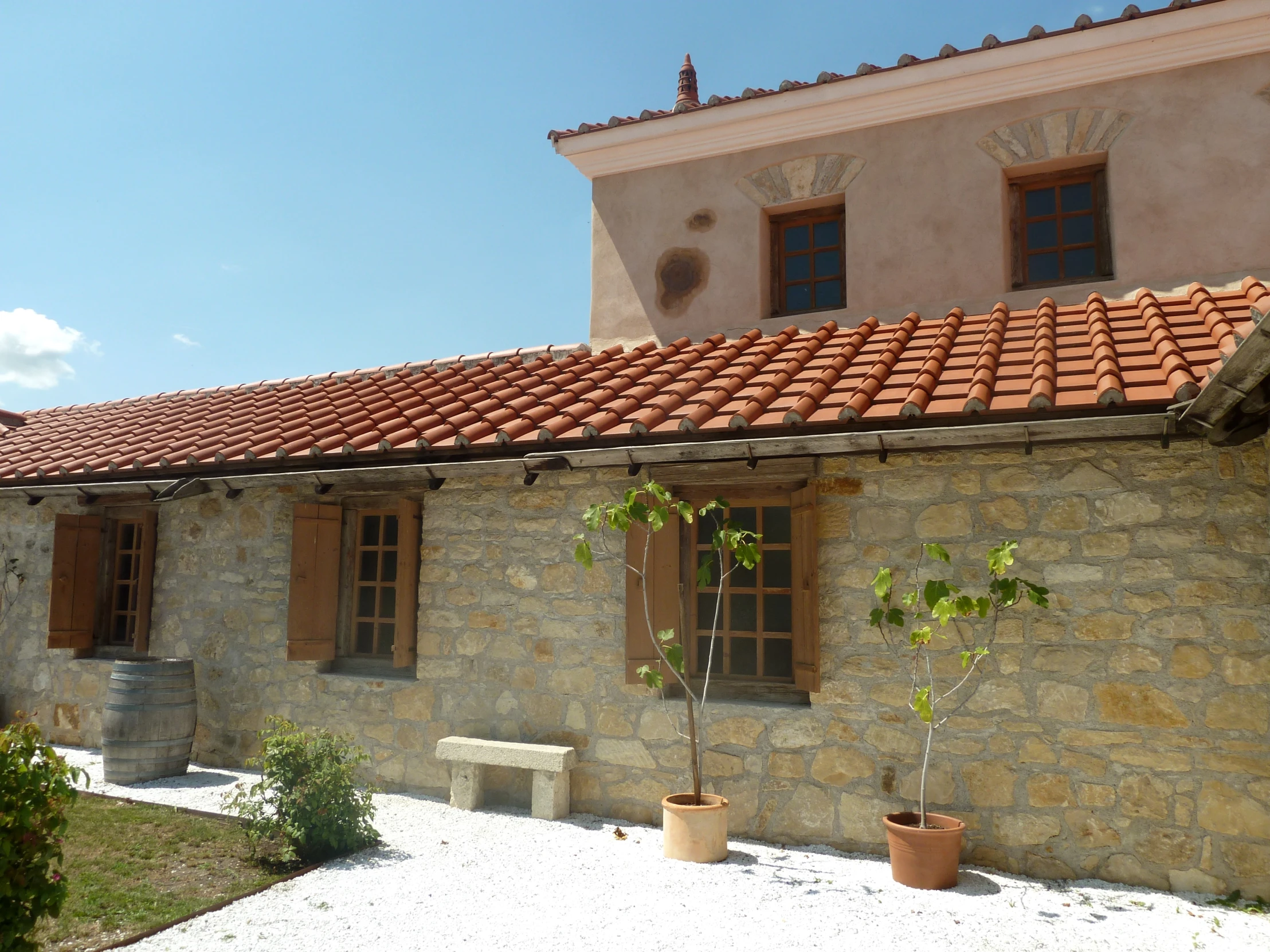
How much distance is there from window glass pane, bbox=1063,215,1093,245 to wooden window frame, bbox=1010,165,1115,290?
2 centimetres

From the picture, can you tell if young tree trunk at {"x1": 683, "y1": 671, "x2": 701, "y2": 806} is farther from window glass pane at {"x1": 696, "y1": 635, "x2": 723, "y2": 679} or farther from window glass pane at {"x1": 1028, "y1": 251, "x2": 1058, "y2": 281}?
window glass pane at {"x1": 1028, "y1": 251, "x2": 1058, "y2": 281}

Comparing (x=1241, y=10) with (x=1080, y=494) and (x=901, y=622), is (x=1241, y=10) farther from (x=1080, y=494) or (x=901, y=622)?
(x=901, y=622)

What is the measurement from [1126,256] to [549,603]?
17.6 feet

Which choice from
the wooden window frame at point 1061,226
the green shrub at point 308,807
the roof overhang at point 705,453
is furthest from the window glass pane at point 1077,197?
the green shrub at point 308,807

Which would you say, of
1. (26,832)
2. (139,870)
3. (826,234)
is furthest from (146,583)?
(826,234)

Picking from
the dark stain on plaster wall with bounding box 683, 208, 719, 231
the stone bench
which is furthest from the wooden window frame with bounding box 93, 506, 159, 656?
the dark stain on plaster wall with bounding box 683, 208, 719, 231

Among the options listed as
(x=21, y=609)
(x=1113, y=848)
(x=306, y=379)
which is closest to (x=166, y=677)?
(x=21, y=609)

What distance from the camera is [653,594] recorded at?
5520 mm

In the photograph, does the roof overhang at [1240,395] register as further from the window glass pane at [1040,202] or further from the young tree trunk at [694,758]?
the window glass pane at [1040,202]

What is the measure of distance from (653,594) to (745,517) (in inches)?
31.1

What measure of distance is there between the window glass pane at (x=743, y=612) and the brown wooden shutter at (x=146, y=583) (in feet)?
16.8

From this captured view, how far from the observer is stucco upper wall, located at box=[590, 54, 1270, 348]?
688 centimetres

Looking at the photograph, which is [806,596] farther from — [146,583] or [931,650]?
[146,583]

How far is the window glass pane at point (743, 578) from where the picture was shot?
18.5ft
